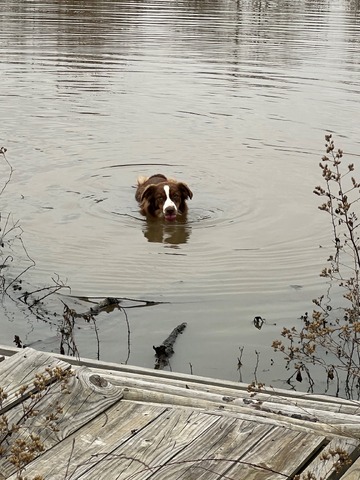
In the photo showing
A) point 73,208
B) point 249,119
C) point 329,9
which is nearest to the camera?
point 73,208

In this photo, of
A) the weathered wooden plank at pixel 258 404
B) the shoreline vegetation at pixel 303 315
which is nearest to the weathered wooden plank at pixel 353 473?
the weathered wooden plank at pixel 258 404

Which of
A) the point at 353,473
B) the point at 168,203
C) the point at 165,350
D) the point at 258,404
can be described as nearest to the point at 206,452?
the point at 258,404

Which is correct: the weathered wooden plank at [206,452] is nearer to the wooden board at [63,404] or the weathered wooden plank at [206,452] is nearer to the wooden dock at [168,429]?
the wooden dock at [168,429]

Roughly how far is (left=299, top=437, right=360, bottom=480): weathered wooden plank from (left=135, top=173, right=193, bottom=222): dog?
6.93 meters

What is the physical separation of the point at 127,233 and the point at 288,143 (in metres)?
5.07

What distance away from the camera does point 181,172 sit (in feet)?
42.7

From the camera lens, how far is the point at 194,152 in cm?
1394

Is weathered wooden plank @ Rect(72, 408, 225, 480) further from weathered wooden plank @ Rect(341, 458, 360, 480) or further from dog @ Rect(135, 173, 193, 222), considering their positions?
dog @ Rect(135, 173, 193, 222)

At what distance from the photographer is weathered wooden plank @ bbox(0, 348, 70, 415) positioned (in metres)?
4.54

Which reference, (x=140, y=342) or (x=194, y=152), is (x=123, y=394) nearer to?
(x=140, y=342)

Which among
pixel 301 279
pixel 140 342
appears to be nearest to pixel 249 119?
pixel 301 279

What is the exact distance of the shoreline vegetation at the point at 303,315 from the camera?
5886mm

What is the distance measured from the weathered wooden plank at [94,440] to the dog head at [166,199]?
6507 mm

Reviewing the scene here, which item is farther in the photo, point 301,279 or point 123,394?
point 301,279
